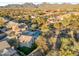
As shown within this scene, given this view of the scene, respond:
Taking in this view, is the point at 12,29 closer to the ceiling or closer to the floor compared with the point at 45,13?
closer to the floor

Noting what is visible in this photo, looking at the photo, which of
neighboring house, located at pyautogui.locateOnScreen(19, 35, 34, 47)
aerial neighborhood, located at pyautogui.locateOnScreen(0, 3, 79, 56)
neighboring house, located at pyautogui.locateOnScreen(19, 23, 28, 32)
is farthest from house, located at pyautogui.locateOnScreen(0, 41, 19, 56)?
neighboring house, located at pyautogui.locateOnScreen(19, 23, 28, 32)

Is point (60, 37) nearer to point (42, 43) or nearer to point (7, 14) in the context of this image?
point (42, 43)

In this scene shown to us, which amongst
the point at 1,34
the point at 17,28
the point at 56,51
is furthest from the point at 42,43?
the point at 1,34

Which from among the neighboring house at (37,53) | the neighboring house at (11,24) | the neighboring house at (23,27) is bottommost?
the neighboring house at (37,53)

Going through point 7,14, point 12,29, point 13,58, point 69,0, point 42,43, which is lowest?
point 13,58

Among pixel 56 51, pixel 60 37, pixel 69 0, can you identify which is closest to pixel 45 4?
pixel 69 0

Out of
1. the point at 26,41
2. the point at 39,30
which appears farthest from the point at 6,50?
the point at 39,30

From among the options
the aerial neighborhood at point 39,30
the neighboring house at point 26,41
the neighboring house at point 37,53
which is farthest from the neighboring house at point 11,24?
the neighboring house at point 37,53

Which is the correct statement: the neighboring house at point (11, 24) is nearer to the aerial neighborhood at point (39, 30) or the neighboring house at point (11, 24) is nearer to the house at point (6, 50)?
the aerial neighborhood at point (39, 30)
